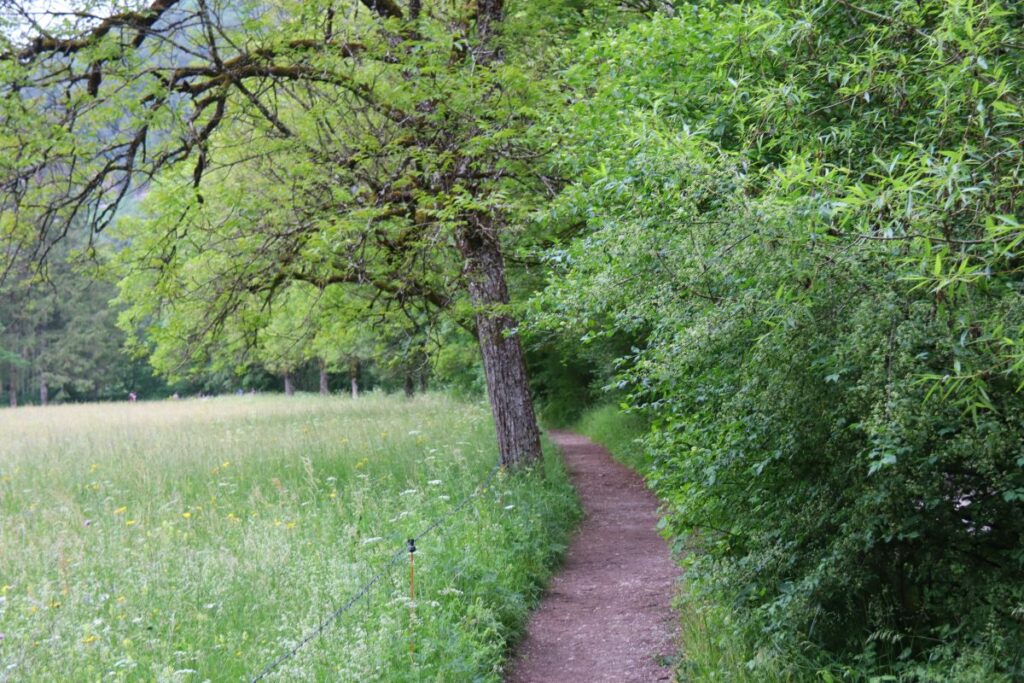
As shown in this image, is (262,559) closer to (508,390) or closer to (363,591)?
(363,591)

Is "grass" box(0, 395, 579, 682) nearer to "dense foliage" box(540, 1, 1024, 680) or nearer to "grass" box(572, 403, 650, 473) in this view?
"dense foliage" box(540, 1, 1024, 680)

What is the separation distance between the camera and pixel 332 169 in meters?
10.4

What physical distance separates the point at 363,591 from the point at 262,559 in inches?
48.7

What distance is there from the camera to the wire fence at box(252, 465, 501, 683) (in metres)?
5.05

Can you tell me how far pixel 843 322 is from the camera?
3916mm

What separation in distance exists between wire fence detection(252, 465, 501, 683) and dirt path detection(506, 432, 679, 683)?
1183mm

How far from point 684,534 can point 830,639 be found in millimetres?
1282

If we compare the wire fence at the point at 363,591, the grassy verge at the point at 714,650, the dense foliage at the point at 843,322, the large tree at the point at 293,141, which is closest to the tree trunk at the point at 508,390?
the large tree at the point at 293,141

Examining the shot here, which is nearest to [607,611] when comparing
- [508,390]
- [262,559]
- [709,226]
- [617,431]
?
[262,559]

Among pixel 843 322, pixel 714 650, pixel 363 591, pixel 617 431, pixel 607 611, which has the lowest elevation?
pixel 607 611

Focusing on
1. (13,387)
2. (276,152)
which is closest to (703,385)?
(276,152)

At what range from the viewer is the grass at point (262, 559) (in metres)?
5.26

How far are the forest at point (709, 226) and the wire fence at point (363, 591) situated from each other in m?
2.17

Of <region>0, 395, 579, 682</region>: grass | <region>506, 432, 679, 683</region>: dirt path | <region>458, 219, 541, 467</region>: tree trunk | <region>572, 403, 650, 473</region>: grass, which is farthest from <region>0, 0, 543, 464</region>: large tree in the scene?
<region>572, 403, 650, 473</region>: grass
